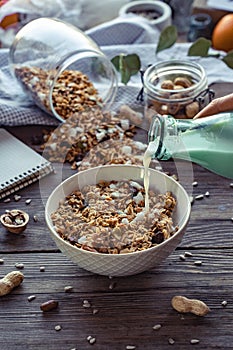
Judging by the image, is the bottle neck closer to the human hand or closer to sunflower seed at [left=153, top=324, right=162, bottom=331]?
the human hand

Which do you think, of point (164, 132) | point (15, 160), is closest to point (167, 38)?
point (15, 160)

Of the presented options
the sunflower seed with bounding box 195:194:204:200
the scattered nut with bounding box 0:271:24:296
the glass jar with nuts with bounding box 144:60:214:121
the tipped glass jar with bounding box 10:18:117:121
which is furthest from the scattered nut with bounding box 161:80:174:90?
the scattered nut with bounding box 0:271:24:296

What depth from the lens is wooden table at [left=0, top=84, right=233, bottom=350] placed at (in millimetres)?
992

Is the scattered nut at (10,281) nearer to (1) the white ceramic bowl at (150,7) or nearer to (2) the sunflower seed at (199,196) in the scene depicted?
(2) the sunflower seed at (199,196)

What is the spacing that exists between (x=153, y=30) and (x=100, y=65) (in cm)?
31

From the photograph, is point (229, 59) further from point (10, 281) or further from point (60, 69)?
point (10, 281)

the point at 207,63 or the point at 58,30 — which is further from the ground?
the point at 58,30

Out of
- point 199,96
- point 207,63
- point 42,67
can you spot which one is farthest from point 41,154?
point 207,63

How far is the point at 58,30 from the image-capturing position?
60.0 inches

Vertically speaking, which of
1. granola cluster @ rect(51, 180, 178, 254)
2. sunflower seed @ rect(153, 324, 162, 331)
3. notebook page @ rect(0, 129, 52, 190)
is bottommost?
sunflower seed @ rect(153, 324, 162, 331)

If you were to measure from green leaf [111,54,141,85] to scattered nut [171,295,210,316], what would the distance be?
65 centimetres

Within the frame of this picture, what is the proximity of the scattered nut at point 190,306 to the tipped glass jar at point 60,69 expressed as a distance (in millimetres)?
549

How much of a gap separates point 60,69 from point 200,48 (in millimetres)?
340

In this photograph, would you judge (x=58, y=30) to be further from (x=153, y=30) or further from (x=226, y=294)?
(x=226, y=294)
